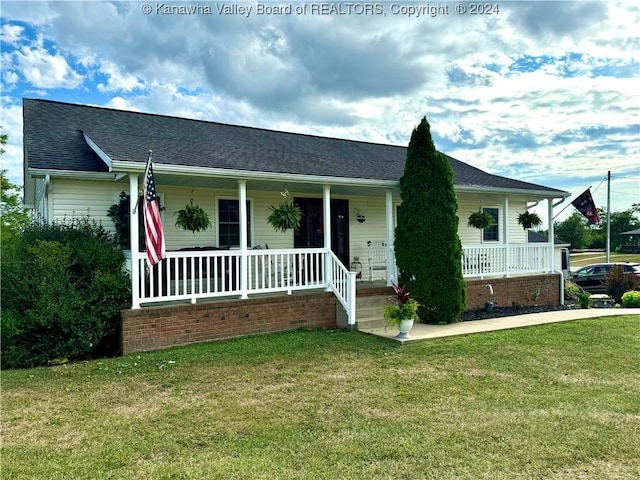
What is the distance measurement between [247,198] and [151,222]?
415 cm

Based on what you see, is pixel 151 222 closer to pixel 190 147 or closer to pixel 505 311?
pixel 190 147

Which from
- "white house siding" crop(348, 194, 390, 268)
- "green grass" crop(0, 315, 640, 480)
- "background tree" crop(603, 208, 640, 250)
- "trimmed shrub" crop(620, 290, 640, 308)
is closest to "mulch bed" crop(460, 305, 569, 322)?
"trimmed shrub" crop(620, 290, 640, 308)

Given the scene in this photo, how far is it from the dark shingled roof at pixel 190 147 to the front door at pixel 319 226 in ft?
4.36

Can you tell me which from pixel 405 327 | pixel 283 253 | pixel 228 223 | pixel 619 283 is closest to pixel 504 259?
pixel 405 327

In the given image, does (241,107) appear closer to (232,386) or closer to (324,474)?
(232,386)

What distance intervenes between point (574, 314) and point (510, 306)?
1.65m

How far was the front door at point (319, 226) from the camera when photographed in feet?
38.9

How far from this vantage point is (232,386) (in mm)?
5336

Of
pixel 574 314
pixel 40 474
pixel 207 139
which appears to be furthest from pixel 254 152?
pixel 574 314

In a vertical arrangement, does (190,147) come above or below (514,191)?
above

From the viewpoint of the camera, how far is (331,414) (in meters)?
4.37

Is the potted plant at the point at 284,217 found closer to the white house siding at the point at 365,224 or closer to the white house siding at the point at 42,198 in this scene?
the white house siding at the point at 365,224

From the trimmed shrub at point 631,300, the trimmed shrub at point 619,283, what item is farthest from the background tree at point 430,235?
the trimmed shrub at point 619,283

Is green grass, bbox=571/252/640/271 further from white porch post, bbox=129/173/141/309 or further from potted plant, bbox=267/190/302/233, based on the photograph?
white porch post, bbox=129/173/141/309
